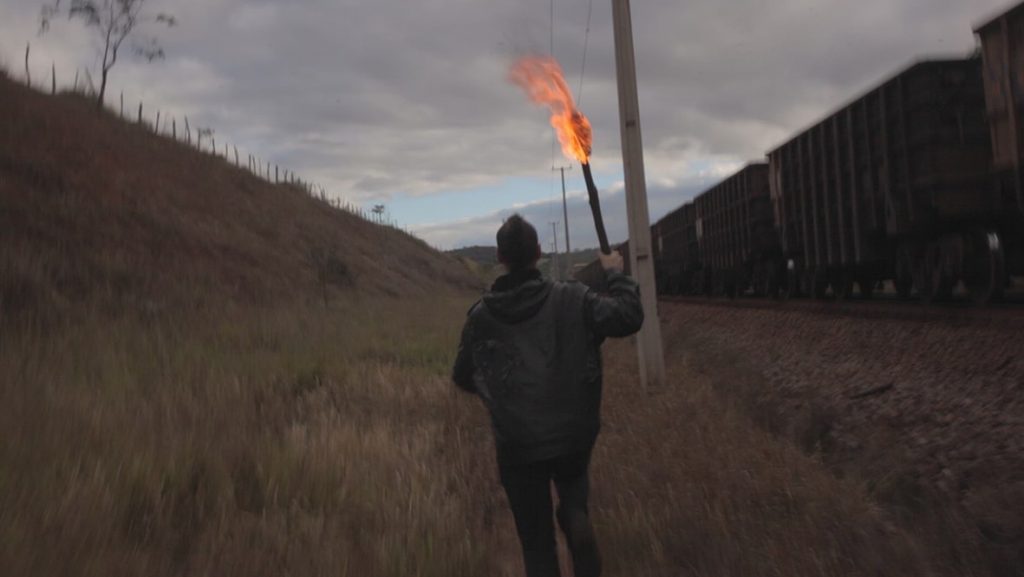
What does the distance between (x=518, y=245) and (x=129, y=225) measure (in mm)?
18628

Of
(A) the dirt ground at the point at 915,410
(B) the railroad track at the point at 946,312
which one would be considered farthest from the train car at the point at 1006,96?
(A) the dirt ground at the point at 915,410

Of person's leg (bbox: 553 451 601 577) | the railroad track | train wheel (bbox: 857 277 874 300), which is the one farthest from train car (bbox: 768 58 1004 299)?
person's leg (bbox: 553 451 601 577)

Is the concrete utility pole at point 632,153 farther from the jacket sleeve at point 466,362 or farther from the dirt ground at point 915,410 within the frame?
the jacket sleeve at point 466,362

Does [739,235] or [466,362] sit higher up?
[739,235]

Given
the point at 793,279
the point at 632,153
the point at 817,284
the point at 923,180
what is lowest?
the point at 817,284

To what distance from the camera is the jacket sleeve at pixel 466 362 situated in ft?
11.9

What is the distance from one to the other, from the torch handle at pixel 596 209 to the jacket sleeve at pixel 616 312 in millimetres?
415

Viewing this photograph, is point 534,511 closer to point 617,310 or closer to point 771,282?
point 617,310

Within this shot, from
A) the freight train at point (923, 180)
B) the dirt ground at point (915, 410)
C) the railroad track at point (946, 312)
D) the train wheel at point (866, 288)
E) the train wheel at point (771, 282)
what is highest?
the freight train at point (923, 180)

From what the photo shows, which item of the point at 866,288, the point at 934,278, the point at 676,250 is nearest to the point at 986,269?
the point at 934,278

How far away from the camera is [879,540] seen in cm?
464

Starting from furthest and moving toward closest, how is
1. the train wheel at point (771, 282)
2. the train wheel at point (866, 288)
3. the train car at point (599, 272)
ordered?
the train wheel at point (771, 282)
the train wheel at point (866, 288)
the train car at point (599, 272)

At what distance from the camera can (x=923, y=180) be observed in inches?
472

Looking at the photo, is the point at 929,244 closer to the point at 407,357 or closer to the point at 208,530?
the point at 407,357
